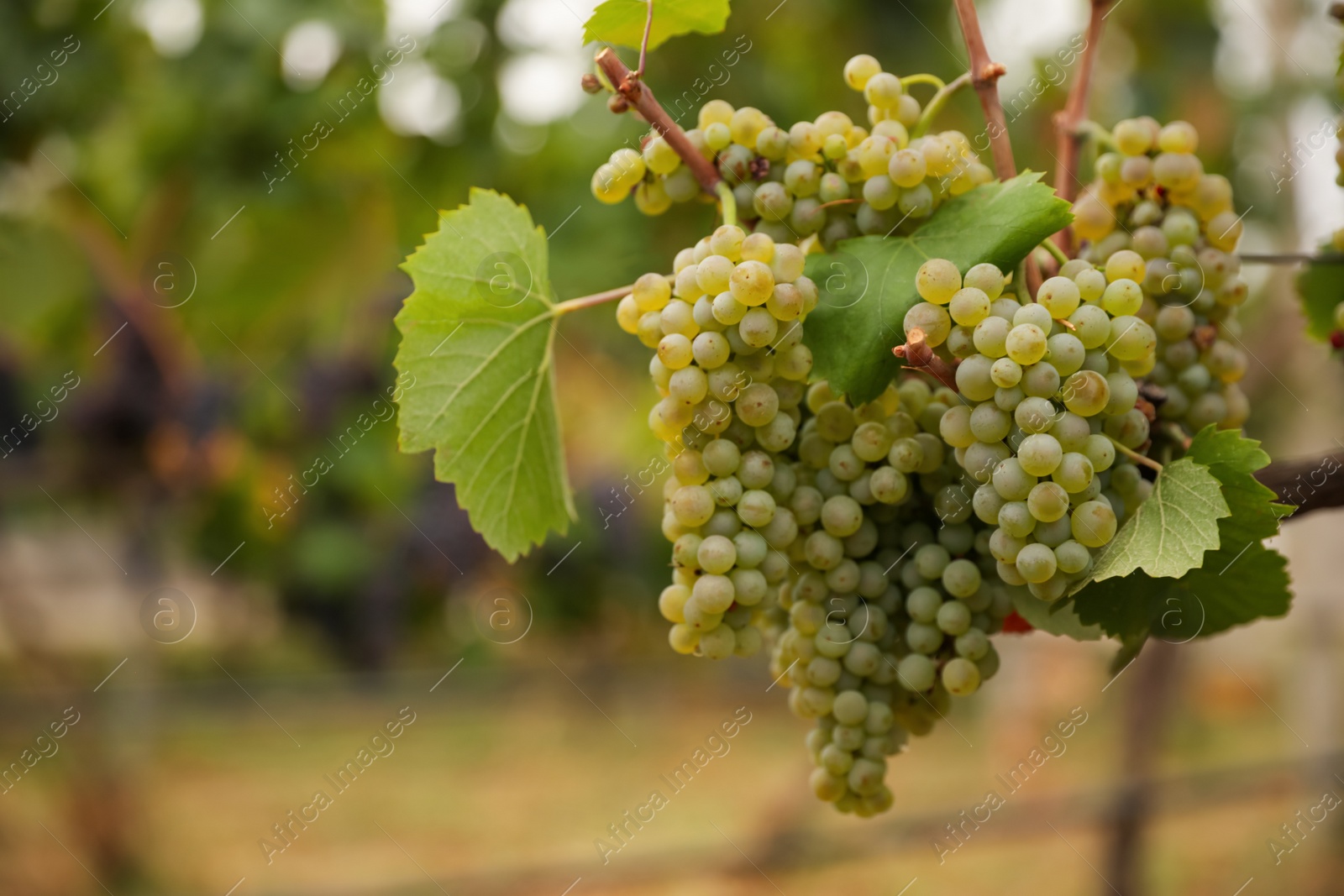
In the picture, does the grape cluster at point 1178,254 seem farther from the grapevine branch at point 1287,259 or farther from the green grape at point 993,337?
the green grape at point 993,337

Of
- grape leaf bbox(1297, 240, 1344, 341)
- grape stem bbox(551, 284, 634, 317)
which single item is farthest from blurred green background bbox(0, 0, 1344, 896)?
grape stem bbox(551, 284, 634, 317)

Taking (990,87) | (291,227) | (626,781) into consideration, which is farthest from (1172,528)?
(626,781)

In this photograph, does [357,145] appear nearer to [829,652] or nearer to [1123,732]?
[829,652]

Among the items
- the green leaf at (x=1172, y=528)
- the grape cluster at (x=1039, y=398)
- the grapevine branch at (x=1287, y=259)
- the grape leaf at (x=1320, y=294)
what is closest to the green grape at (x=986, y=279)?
the grape cluster at (x=1039, y=398)

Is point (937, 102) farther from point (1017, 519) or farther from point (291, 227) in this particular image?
point (291, 227)

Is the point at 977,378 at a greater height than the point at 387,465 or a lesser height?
greater

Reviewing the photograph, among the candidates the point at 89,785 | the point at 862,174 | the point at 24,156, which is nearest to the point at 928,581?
the point at 862,174
